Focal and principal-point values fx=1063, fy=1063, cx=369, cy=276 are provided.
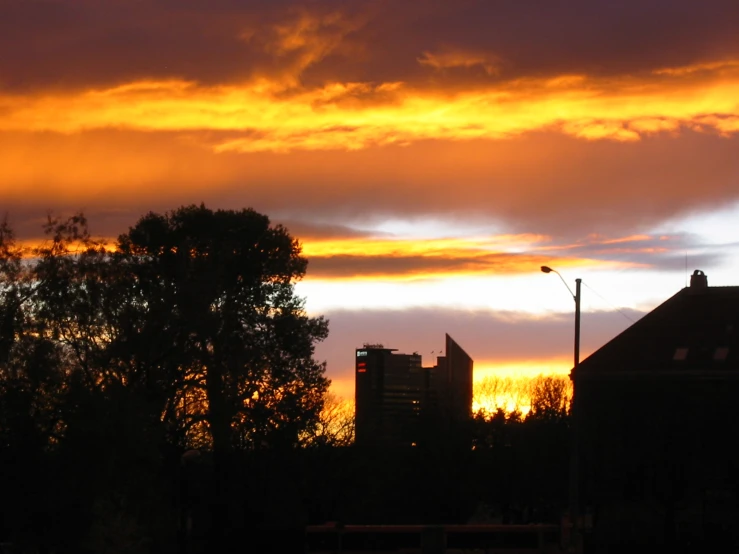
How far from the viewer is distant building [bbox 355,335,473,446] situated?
69.6 metres

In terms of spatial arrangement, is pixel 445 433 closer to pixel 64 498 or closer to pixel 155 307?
pixel 155 307

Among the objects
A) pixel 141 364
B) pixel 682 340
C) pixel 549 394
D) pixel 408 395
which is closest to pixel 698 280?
pixel 682 340

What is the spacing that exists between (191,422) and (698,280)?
128 feet

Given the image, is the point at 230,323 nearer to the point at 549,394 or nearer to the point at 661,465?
the point at 661,465

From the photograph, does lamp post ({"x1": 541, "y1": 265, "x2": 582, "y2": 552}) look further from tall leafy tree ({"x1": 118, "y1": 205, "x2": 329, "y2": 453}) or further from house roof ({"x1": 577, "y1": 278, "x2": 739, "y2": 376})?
house roof ({"x1": 577, "y1": 278, "x2": 739, "y2": 376})

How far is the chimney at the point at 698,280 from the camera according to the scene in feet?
233

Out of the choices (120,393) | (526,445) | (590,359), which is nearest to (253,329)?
(120,393)

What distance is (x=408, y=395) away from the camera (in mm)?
143625

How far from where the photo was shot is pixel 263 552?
1521 inches

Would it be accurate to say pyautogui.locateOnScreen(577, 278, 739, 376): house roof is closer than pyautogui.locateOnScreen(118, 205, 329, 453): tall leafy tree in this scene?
No

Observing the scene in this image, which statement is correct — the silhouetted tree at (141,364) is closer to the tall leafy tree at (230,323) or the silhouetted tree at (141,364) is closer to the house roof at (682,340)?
the tall leafy tree at (230,323)

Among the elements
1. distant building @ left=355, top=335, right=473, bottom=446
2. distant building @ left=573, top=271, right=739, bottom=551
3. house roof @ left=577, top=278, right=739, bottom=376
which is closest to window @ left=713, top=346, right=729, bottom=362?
house roof @ left=577, top=278, right=739, bottom=376

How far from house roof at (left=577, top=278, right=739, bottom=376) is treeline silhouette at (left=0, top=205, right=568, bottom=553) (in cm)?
530

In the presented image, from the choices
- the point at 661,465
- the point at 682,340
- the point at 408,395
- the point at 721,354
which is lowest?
the point at 661,465
